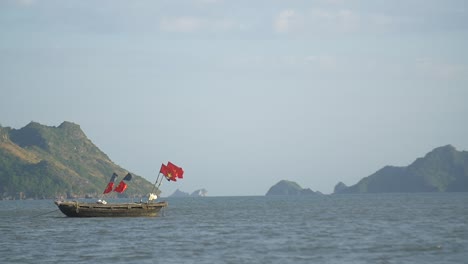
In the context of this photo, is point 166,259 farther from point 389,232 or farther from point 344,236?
point 389,232

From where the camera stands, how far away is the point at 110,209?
348 ft

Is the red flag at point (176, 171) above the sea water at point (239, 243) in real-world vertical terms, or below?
above

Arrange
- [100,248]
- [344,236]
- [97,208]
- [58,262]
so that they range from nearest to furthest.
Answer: [58,262]
[100,248]
[344,236]
[97,208]

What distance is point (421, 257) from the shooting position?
5700 cm

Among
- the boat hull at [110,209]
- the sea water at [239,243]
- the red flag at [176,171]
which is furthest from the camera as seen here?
the boat hull at [110,209]

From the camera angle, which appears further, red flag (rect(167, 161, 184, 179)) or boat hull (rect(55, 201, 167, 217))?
boat hull (rect(55, 201, 167, 217))

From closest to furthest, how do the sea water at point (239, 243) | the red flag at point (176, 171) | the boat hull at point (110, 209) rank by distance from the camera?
the sea water at point (239, 243) → the red flag at point (176, 171) → the boat hull at point (110, 209)

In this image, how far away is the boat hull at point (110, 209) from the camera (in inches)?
4176

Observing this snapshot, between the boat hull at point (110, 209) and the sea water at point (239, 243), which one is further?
the boat hull at point (110, 209)

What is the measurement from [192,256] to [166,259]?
240 centimetres

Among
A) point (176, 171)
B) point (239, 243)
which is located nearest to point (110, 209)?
point (176, 171)

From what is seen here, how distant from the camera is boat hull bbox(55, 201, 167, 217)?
10606cm

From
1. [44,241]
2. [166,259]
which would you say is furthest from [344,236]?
[44,241]

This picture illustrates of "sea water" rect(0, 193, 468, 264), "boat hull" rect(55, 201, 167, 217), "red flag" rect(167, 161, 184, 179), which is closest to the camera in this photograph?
"sea water" rect(0, 193, 468, 264)
